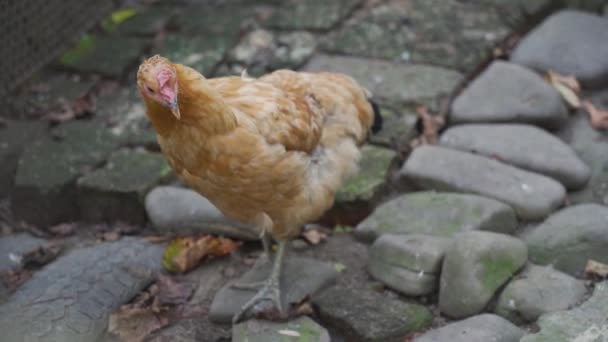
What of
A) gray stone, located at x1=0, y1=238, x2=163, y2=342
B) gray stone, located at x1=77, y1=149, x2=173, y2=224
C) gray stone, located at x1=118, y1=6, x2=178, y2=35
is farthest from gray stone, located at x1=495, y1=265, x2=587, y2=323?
gray stone, located at x1=118, y1=6, x2=178, y2=35

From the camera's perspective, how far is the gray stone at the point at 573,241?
4094mm

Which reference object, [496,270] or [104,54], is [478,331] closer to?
[496,270]

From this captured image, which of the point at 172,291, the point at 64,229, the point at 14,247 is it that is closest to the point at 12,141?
the point at 64,229

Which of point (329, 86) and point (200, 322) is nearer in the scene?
point (200, 322)

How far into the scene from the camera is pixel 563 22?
238 inches

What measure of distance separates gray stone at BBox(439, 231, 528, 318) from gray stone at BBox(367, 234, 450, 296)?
0.09m

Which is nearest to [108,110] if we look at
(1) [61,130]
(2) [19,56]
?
(1) [61,130]

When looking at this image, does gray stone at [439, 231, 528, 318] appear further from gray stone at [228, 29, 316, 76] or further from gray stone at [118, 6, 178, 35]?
gray stone at [118, 6, 178, 35]

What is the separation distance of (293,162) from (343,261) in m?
0.90

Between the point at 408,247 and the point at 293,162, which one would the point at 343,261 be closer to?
the point at 408,247

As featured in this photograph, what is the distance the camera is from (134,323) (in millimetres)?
4082

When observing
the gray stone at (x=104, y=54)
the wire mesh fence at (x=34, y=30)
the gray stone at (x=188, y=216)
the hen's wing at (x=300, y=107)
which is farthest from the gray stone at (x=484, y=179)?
the wire mesh fence at (x=34, y=30)

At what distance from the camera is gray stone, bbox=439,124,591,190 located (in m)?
4.81

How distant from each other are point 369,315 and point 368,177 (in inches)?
44.7
